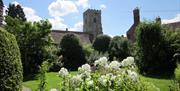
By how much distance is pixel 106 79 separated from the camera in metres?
5.62

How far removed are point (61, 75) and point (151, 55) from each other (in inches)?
925

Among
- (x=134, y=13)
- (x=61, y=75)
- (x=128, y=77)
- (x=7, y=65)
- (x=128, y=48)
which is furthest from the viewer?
(x=134, y=13)

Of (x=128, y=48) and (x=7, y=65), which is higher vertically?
(x=7, y=65)

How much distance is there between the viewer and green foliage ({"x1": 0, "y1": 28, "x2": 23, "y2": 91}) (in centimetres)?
810

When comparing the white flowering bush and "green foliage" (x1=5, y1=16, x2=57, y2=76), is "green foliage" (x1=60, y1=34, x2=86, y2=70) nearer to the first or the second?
"green foliage" (x1=5, y1=16, x2=57, y2=76)

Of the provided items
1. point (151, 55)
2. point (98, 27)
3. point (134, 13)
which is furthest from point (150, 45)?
point (98, 27)

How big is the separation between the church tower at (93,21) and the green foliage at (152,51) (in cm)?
6719

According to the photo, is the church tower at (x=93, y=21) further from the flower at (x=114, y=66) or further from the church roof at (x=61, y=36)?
the flower at (x=114, y=66)

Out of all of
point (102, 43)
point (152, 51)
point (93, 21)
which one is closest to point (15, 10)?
point (102, 43)

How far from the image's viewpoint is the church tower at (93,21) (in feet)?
321

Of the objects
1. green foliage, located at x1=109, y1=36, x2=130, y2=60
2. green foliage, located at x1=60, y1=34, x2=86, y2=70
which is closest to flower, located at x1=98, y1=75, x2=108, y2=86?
green foliage, located at x1=60, y1=34, x2=86, y2=70

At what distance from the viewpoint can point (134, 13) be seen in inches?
1925

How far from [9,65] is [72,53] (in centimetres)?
3228

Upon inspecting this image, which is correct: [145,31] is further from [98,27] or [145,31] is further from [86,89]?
[98,27]
